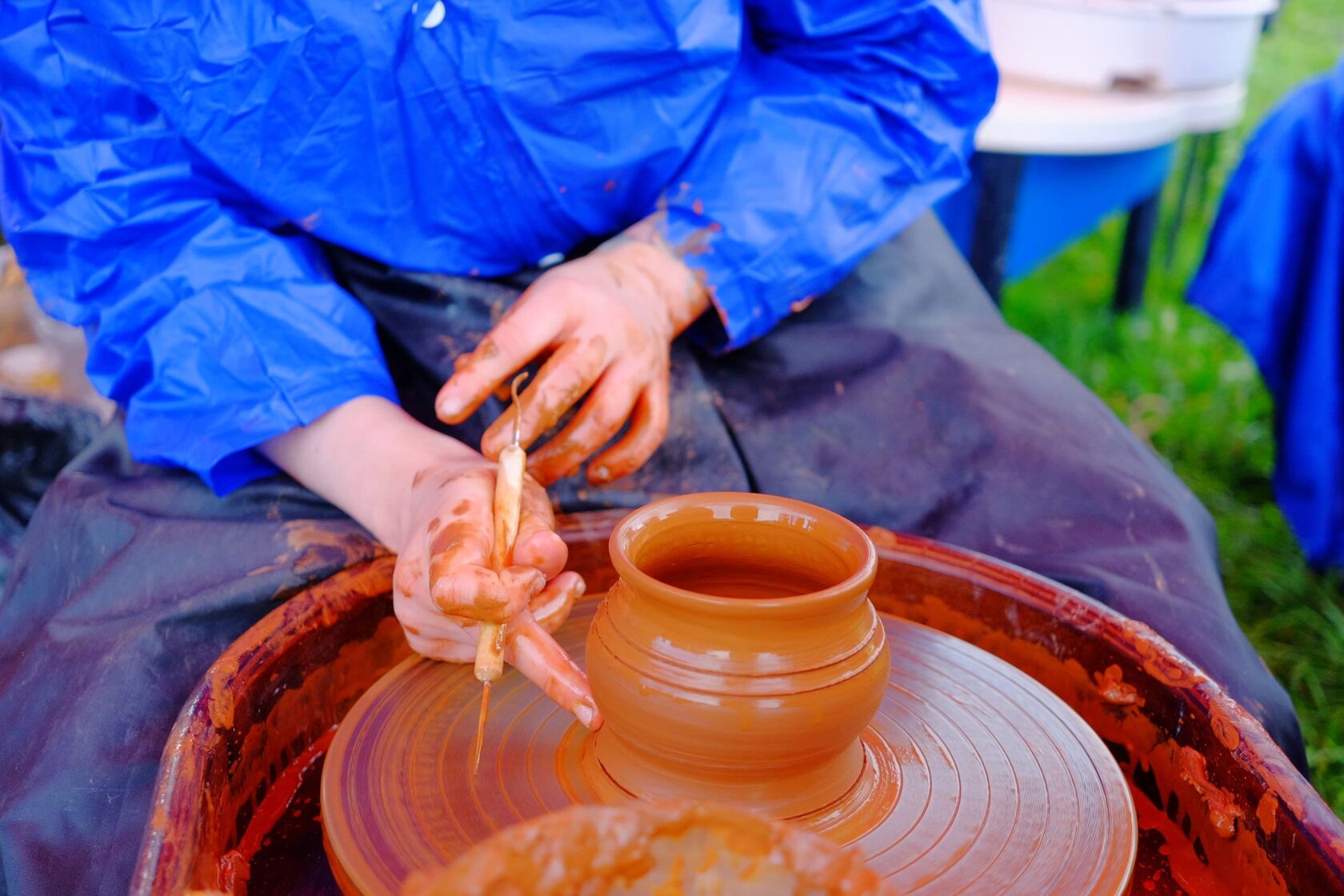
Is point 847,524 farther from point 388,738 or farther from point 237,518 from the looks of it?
point 237,518

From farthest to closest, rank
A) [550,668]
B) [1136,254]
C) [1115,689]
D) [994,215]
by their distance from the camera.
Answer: [1136,254]
[994,215]
[1115,689]
[550,668]

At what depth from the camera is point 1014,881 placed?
0.83m

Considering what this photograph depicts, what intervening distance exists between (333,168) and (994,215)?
1.79m

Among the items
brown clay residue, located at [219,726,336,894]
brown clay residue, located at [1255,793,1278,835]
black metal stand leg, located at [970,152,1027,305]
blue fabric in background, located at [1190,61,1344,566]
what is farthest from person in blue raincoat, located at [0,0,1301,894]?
black metal stand leg, located at [970,152,1027,305]

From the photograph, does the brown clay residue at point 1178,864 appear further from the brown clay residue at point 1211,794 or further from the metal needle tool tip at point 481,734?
the metal needle tool tip at point 481,734

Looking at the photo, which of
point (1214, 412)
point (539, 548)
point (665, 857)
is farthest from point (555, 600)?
point (1214, 412)

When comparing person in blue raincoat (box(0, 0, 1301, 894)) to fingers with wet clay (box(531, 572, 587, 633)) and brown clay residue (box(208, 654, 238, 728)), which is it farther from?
brown clay residue (box(208, 654, 238, 728))

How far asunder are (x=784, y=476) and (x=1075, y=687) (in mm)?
416

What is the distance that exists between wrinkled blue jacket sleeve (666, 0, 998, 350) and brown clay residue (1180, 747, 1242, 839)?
68 cm

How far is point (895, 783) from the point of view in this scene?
931 mm

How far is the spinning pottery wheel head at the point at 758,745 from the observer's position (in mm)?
831

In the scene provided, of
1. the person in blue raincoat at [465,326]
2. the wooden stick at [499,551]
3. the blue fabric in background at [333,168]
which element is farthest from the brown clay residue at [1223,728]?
the blue fabric in background at [333,168]

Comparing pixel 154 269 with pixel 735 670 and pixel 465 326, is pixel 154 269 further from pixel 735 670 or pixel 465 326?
pixel 735 670

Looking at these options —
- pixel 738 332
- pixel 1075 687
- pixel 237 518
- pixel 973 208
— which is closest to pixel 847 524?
pixel 1075 687
